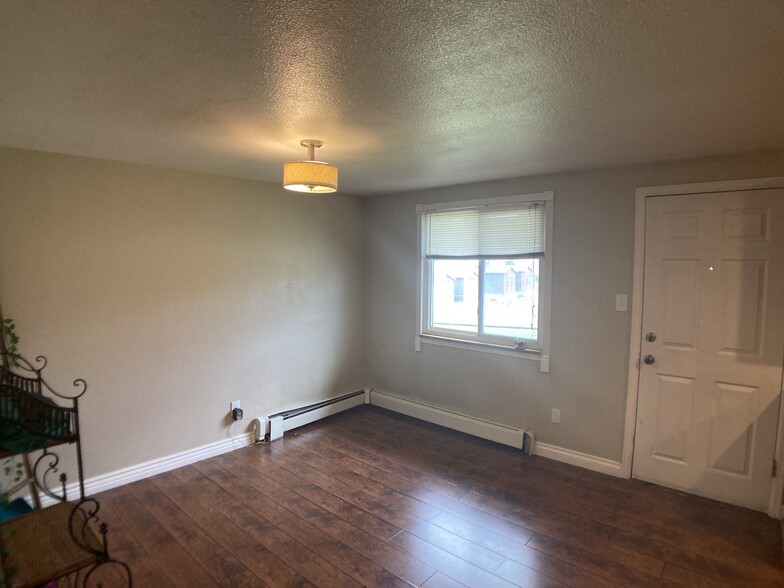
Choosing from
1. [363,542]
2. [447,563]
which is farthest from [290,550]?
[447,563]

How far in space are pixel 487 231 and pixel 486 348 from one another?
1085 mm

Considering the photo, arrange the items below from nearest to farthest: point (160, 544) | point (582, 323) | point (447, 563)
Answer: point (447, 563), point (160, 544), point (582, 323)

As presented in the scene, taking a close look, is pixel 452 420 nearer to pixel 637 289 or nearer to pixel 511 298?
pixel 511 298

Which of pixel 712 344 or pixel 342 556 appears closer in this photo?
pixel 342 556

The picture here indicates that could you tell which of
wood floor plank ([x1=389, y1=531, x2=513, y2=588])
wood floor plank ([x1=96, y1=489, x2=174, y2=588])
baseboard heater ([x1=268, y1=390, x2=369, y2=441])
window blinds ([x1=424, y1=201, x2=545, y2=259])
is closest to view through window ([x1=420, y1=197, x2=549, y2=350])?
window blinds ([x1=424, y1=201, x2=545, y2=259])

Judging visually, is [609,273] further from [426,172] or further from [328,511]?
[328,511]

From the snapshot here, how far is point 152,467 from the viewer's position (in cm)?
317

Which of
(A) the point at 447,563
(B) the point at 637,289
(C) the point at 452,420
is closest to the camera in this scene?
(A) the point at 447,563

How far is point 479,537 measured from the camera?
Answer: 8.08 feet

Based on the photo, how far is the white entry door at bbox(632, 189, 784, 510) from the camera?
2654 mm

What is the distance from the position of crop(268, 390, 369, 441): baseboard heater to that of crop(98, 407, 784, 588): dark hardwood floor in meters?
0.32

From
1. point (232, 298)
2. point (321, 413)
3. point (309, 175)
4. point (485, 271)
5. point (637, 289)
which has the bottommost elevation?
point (321, 413)

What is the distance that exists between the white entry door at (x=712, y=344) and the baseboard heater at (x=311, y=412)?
2.75 m

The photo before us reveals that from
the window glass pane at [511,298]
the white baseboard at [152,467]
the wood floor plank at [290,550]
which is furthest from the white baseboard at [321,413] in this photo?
the window glass pane at [511,298]
